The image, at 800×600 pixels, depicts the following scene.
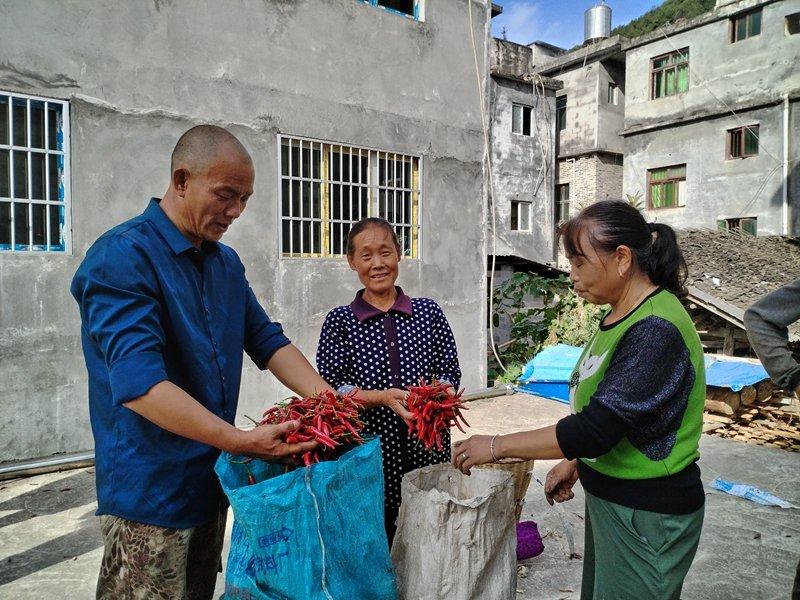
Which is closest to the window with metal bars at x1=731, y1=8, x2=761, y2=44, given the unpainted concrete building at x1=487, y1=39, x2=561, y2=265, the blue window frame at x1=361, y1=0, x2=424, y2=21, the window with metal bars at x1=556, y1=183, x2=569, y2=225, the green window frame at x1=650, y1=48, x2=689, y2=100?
the green window frame at x1=650, y1=48, x2=689, y2=100

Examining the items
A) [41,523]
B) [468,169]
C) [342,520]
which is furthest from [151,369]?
[468,169]

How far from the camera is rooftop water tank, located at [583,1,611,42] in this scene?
26.5m

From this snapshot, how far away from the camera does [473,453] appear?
2.00 meters

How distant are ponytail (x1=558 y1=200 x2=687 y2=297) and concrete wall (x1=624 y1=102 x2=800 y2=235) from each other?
1786 centimetres

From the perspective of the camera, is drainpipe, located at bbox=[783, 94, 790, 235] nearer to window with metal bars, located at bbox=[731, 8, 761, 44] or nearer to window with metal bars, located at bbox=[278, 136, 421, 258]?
window with metal bars, located at bbox=[731, 8, 761, 44]

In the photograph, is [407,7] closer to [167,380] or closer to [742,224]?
[167,380]

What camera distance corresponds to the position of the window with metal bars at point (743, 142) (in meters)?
17.9

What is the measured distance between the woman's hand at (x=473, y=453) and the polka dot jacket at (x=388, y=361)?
691 mm

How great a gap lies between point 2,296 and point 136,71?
2583 millimetres

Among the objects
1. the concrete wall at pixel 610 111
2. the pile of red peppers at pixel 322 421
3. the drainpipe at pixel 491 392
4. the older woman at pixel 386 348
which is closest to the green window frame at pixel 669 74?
the concrete wall at pixel 610 111

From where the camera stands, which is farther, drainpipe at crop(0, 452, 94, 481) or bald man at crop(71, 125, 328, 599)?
drainpipe at crop(0, 452, 94, 481)

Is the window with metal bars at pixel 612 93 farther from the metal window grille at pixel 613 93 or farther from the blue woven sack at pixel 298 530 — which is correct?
the blue woven sack at pixel 298 530

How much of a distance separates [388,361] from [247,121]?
466cm

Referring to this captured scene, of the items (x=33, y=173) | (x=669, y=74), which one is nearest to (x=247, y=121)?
(x=33, y=173)
